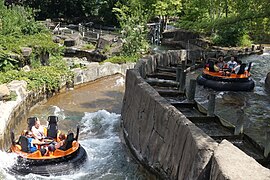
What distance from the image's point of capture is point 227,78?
15680 mm

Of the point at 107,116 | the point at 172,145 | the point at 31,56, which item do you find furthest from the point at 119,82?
the point at 172,145

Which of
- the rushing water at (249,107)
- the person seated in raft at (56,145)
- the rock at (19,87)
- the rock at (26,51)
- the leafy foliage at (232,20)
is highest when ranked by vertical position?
the leafy foliage at (232,20)

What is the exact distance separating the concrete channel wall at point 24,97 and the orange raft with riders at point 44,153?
0.96m

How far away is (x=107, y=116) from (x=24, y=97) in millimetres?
3171

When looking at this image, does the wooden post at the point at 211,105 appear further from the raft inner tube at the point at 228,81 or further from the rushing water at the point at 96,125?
the raft inner tube at the point at 228,81

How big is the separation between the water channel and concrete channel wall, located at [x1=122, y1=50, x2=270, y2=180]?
659 millimetres

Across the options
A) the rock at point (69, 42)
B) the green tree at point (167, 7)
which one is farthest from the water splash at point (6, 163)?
the green tree at point (167, 7)

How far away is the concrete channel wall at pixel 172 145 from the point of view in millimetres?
5074

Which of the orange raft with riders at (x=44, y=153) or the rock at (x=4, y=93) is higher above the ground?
the rock at (x=4, y=93)

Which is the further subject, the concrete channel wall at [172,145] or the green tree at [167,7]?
the green tree at [167,7]

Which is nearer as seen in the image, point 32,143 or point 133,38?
point 32,143

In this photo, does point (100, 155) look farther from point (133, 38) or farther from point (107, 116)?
point (133, 38)

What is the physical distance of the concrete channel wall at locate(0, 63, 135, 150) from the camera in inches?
438

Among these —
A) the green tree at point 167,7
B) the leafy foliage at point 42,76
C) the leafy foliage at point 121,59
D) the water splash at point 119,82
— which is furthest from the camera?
the green tree at point 167,7
